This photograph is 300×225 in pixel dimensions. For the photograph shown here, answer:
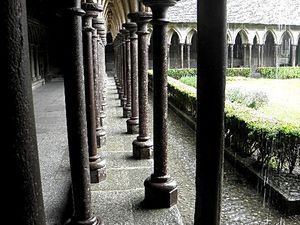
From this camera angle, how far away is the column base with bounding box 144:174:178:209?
405 centimetres

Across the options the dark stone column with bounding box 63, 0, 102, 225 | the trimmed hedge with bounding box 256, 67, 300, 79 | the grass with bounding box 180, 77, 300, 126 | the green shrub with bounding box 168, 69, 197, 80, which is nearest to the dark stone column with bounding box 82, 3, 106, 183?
the dark stone column with bounding box 63, 0, 102, 225

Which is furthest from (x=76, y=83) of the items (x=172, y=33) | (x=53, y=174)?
(x=172, y=33)

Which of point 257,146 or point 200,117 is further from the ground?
point 200,117

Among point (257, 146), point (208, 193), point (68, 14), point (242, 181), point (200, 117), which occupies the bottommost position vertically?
point (242, 181)

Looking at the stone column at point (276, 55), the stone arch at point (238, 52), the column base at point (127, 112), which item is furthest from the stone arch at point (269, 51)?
the column base at point (127, 112)

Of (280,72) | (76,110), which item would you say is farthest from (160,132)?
(280,72)

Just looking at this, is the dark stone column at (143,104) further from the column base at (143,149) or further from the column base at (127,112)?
the column base at (127,112)

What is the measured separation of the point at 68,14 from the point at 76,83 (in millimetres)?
593

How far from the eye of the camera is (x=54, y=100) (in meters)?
13.7

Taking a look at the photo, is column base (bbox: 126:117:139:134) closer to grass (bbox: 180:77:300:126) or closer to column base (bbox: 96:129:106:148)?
column base (bbox: 96:129:106:148)

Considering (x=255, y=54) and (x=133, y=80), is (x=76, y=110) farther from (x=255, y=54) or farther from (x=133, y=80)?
(x=255, y=54)

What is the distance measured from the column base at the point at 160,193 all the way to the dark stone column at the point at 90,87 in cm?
Result: 100

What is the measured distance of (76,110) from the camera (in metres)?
3.06

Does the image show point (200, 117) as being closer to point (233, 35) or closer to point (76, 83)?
point (76, 83)
